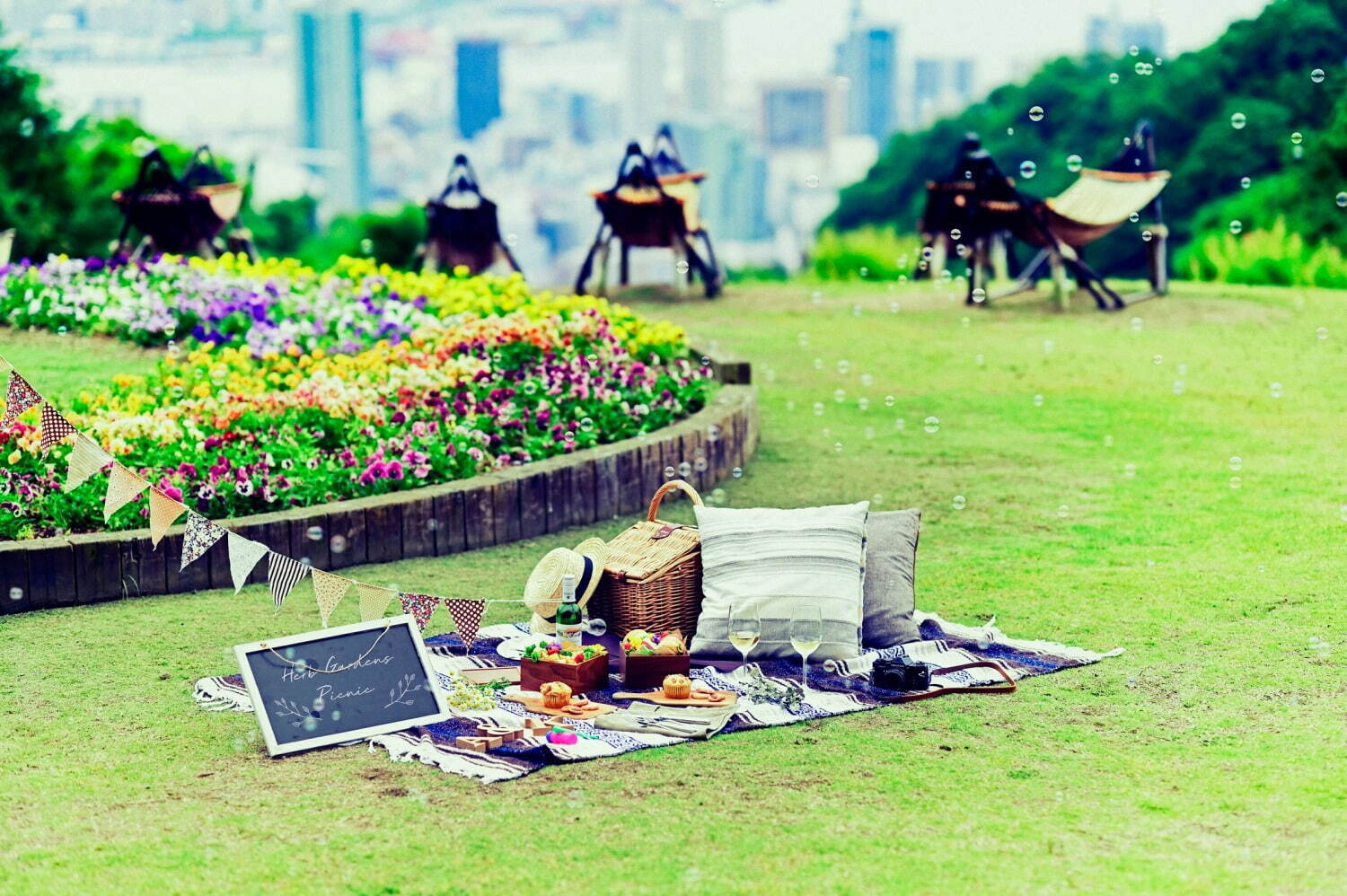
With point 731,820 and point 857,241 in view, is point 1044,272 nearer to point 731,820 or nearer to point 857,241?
point 857,241

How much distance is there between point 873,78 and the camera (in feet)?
247

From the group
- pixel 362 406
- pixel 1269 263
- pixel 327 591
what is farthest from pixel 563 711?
pixel 1269 263

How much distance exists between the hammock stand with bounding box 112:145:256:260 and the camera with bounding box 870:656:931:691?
1005cm

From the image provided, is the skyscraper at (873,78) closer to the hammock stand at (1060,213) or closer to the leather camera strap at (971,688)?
the hammock stand at (1060,213)

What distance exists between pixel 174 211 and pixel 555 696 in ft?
33.2

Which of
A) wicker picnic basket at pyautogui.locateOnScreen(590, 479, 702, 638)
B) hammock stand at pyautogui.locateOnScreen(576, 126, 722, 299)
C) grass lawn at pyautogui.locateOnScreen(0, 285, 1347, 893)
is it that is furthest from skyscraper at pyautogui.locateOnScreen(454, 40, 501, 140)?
wicker picnic basket at pyautogui.locateOnScreen(590, 479, 702, 638)

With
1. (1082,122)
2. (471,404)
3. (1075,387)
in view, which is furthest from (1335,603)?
(1082,122)

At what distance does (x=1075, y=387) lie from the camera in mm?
11086

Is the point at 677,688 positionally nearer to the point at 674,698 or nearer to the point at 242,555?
the point at 674,698

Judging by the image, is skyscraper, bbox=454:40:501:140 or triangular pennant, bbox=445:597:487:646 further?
skyscraper, bbox=454:40:501:140

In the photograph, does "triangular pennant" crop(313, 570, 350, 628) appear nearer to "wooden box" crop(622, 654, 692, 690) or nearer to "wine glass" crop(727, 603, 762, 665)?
"wooden box" crop(622, 654, 692, 690)

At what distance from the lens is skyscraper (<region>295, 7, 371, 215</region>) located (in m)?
67.4

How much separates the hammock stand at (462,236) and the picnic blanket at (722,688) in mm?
8945

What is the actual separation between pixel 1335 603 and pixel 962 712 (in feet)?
6.27
